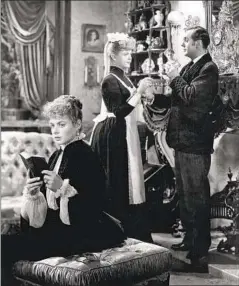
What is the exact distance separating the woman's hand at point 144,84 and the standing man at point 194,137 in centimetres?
10

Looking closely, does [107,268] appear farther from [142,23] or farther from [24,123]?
[142,23]

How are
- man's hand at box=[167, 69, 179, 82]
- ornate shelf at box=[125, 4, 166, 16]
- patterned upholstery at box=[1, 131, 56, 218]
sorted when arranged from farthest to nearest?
patterned upholstery at box=[1, 131, 56, 218]
ornate shelf at box=[125, 4, 166, 16]
man's hand at box=[167, 69, 179, 82]

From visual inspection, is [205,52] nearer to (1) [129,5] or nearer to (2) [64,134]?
(1) [129,5]

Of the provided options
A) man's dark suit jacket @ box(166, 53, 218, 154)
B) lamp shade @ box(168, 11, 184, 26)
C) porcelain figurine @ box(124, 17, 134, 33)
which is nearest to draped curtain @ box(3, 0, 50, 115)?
porcelain figurine @ box(124, 17, 134, 33)

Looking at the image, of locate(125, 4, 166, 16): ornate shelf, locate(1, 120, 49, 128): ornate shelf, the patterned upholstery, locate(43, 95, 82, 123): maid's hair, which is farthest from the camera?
locate(1, 120, 49, 128): ornate shelf

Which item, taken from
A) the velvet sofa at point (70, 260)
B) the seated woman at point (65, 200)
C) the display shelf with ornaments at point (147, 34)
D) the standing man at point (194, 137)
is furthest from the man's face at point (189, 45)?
the velvet sofa at point (70, 260)

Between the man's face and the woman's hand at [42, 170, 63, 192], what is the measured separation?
84 cm

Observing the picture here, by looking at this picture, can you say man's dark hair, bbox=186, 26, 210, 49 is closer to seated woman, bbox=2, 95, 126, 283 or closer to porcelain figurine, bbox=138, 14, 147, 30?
porcelain figurine, bbox=138, 14, 147, 30

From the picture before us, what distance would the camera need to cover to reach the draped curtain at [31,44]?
342cm

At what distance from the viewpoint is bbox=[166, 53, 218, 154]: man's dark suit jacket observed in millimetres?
2549

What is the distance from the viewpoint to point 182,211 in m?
2.73

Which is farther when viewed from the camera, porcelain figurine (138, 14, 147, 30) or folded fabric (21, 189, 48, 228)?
porcelain figurine (138, 14, 147, 30)

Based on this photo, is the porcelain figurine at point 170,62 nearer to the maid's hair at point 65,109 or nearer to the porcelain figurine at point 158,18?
the porcelain figurine at point 158,18

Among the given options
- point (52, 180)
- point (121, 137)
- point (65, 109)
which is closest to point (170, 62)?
point (121, 137)
